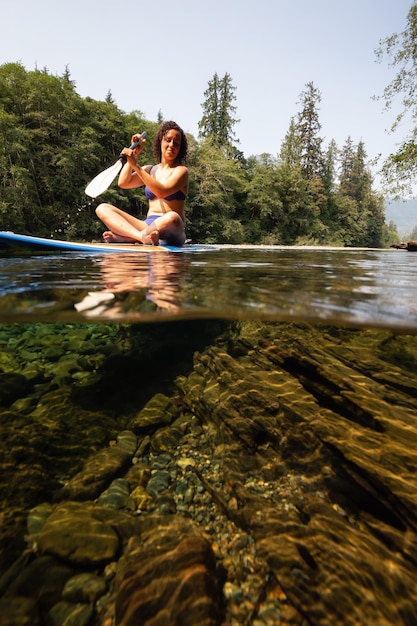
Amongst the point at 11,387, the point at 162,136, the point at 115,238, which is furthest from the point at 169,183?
the point at 11,387

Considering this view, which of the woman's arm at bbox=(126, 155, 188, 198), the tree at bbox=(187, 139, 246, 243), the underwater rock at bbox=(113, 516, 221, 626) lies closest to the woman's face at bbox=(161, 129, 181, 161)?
the woman's arm at bbox=(126, 155, 188, 198)

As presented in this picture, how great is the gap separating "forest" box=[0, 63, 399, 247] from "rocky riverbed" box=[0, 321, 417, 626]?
1674 centimetres

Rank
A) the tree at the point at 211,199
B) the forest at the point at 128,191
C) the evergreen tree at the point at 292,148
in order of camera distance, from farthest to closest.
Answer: the evergreen tree at the point at 292,148
the tree at the point at 211,199
the forest at the point at 128,191

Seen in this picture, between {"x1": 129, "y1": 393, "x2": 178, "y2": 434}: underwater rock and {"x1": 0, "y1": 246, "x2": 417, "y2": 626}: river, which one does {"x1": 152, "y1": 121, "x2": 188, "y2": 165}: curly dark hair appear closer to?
{"x1": 0, "y1": 246, "x2": 417, "y2": 626}: river

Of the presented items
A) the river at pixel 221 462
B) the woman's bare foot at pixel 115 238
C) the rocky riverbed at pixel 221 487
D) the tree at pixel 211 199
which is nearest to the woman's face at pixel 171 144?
the woman's bare foot at pixel 115 238

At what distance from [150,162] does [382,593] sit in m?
25.1

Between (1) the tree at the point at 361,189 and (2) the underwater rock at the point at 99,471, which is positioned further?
(1) the tree at the point at 361,189

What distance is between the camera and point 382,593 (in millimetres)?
1742

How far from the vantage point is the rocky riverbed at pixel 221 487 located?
1.80 metres

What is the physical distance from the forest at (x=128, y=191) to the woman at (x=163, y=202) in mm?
14744

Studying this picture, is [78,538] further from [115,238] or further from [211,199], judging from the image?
[211,199]

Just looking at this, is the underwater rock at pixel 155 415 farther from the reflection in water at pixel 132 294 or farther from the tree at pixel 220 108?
the tree at pixel 220 108

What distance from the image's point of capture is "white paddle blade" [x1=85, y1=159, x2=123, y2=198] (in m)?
6.17

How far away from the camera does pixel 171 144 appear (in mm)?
5582
